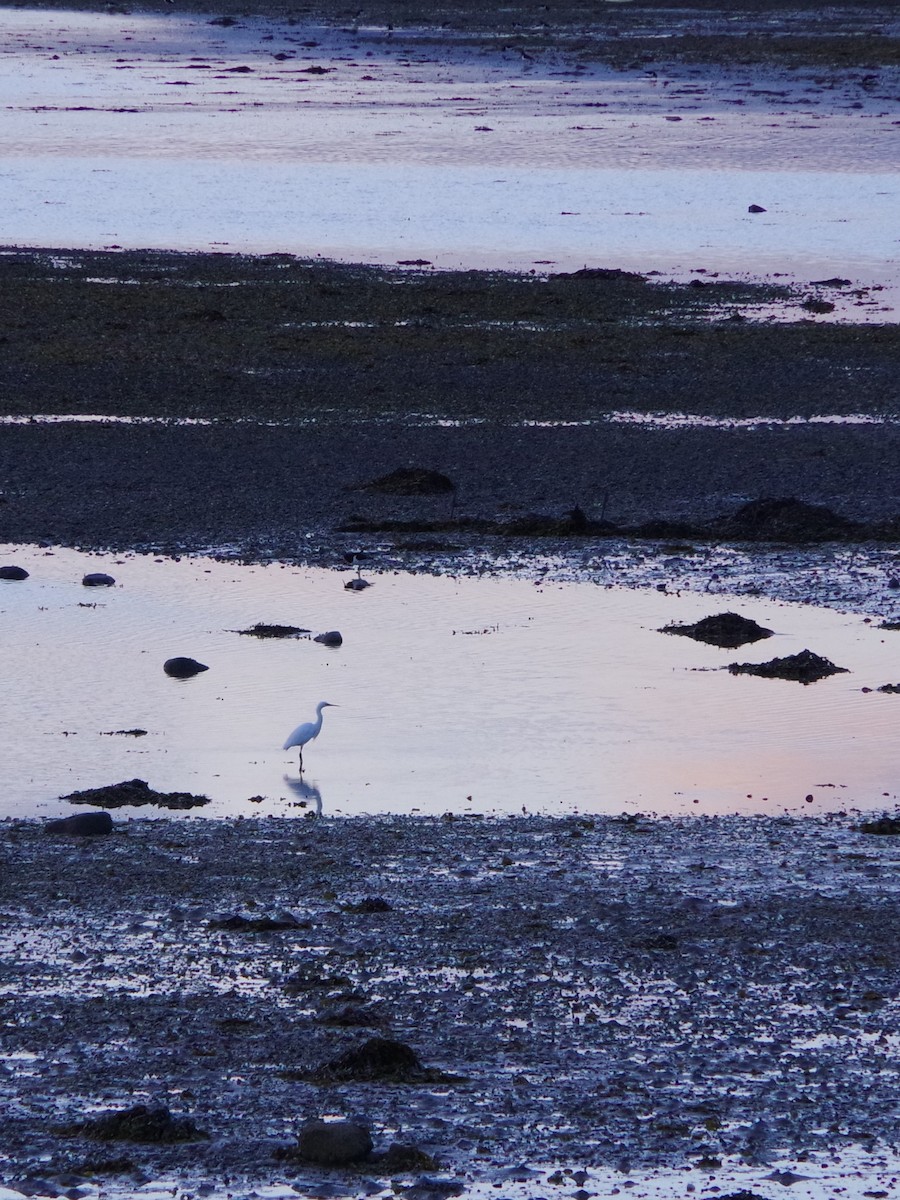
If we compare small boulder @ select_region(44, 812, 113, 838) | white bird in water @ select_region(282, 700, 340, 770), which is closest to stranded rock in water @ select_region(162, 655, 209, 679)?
white bird in water @ select_region(282, 700, 340, 770)

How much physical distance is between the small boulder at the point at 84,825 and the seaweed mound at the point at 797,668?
12.8ft

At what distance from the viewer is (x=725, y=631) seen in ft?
38.4

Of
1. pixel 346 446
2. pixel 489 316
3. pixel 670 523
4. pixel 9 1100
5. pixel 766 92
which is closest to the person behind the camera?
pixel 9 1100

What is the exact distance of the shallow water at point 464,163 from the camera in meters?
28.5

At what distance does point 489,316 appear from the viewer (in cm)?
2208

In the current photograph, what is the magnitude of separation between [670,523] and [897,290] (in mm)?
11500

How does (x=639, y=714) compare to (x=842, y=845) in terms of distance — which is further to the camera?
(x=639, y=714)

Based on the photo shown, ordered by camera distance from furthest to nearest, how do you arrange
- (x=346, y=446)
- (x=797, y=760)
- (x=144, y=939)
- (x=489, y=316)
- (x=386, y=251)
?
(x=386, y=251) → (x=489, y=316) → (x=346, y=446) → (x=797, y=760) → (x=144, y=939)

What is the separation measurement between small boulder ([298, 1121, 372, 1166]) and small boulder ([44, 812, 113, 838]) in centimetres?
305

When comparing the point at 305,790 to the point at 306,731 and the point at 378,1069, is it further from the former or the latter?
the point at 378,1069

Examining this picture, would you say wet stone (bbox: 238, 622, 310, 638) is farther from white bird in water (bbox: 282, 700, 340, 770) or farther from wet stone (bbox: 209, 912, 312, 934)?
wet stone (bbox: 209, 912, 312, 934)

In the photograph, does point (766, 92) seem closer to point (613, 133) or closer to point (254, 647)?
point (613, 133)

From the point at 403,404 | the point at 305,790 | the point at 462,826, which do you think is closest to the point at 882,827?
the point at 462,826

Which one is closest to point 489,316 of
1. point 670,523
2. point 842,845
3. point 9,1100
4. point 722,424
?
point 722,424
